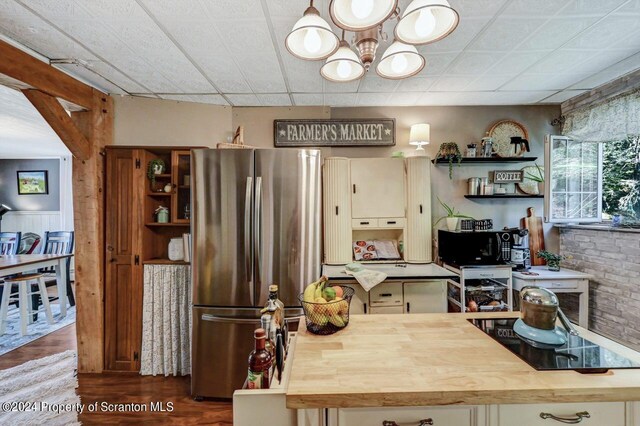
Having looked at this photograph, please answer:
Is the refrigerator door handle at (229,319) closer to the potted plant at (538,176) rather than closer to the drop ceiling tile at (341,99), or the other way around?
the drop ceiling tile at (341,99)

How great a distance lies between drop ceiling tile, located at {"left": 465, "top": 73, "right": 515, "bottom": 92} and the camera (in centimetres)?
243

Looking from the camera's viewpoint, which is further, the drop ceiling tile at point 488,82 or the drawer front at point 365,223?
the drawer front at point 365,223

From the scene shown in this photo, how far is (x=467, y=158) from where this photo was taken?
2.99m

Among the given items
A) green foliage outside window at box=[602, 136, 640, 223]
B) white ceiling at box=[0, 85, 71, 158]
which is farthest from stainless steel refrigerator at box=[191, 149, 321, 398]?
green foliage outside window at box=[602, 136, 640, 223]

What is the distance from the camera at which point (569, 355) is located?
3.34 feet

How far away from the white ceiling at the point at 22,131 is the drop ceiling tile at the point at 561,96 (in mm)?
5198

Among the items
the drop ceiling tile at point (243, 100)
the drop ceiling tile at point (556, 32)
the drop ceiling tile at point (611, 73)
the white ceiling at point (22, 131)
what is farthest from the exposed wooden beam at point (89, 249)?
the drop ceiling tile at point (611, 73)

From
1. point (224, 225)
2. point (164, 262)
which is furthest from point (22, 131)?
point (224, 225)

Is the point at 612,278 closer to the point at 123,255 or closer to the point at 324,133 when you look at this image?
→ the point at 324,133

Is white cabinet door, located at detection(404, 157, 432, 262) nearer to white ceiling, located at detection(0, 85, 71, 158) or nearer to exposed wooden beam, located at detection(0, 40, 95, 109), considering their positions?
exposed wooden beam, located at detection(0, 40, 95, 109)

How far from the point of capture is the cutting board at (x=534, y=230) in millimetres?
3086

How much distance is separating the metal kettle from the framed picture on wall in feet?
26.1

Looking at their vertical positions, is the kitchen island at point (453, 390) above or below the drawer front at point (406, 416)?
above

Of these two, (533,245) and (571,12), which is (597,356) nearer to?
(571,12)
